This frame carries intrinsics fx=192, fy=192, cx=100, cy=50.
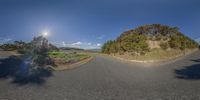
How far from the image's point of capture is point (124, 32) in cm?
3369

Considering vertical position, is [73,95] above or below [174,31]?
below

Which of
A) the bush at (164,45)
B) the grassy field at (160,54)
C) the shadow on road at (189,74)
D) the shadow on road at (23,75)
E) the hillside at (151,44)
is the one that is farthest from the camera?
the bush at (164,45)

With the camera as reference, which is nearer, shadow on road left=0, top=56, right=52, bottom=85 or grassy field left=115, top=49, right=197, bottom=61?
shadow on road left=0, top=56, right=52, bottom=85

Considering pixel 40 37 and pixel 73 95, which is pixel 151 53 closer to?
pixel 40 37

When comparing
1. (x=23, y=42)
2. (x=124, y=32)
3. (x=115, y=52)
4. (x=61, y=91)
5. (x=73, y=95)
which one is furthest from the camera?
(x=124, y=32)

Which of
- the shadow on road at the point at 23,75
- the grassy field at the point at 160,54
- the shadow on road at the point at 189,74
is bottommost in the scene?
the shadow on road at the point at 23,75

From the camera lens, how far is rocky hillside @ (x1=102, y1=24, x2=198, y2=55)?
25663 millimetres

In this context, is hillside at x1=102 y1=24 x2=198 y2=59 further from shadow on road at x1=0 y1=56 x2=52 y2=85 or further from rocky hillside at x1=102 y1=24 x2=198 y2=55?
shadow on road at x1=0 y1=56 x2=52 y2=85

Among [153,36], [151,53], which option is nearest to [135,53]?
[151,53]

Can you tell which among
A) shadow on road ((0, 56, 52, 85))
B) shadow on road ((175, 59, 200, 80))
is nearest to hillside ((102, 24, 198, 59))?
shadow on road ((175, 59, 200, 80))

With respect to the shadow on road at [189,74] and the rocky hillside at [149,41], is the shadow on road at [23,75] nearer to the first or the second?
the shadow on road at [189,74]

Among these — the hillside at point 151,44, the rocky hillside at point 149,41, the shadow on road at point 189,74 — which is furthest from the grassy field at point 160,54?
the shadow on road at point 189,74

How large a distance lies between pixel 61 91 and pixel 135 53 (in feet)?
58.3

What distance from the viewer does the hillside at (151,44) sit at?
2523 cm
